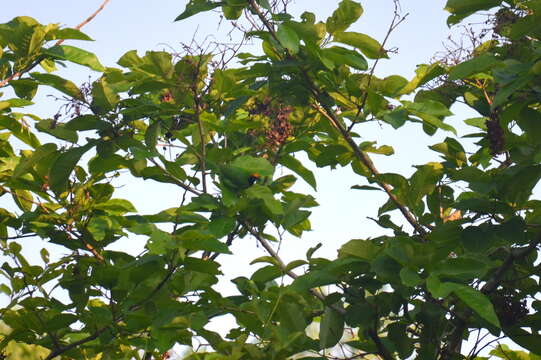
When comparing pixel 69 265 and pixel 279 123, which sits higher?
pixel 279 123

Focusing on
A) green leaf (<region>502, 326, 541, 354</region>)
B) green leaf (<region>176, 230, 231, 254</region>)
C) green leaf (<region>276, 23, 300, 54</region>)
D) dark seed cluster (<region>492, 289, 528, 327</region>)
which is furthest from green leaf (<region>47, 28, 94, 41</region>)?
green leaf (<region>502, 326, 541, 354</region>)

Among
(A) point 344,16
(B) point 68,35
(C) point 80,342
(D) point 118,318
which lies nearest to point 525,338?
(A) point 344,16

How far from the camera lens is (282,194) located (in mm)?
3648

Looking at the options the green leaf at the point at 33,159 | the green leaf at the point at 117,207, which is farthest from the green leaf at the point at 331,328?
the green leaf at the point at 33,159

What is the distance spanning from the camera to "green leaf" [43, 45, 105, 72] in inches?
129

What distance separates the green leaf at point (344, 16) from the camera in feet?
10.0

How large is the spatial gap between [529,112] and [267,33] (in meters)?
1.09

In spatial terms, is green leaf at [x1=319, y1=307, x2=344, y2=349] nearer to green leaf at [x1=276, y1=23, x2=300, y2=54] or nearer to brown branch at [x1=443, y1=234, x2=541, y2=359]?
brown branch at [x1=443, y1=234, x2=541, y2=359]

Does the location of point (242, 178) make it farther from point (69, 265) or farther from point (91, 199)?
point (69, 265)

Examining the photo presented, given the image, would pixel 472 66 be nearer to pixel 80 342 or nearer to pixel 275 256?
pixel 275 256

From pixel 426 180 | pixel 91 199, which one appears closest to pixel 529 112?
pixel 426 180

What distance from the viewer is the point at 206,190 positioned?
3225 millimetres

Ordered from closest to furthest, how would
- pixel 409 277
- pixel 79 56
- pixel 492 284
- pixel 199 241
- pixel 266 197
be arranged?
pixel 409 277
pixel 199 241
pixel 266 197
pixel 492 284
pixel 79 56

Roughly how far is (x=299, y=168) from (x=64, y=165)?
3.44ft
